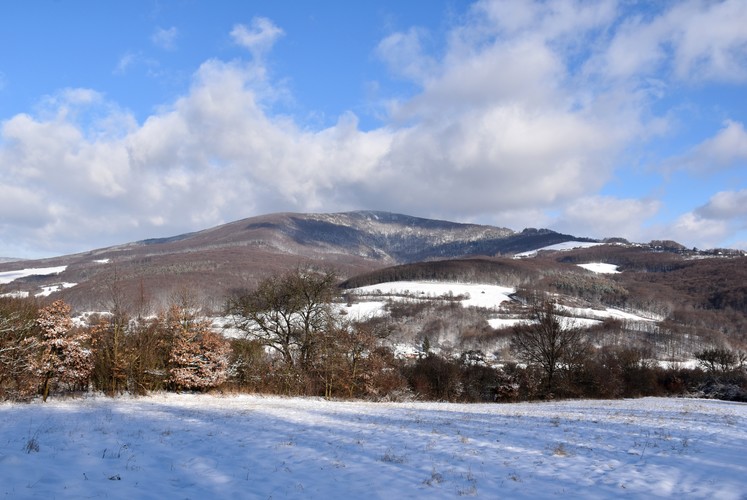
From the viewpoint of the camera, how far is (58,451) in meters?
11.1

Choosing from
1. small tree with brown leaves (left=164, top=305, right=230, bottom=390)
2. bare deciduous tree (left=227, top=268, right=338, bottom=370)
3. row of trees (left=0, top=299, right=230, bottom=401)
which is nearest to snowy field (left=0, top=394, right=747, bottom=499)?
row of trees (left=0, top=299, right=230, bottom=401)

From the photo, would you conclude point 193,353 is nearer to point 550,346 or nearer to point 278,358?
point 278,358

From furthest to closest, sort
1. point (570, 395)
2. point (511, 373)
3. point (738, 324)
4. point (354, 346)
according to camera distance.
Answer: point (738, 324), point (511, 373), point (570, 395), point (354, 346)

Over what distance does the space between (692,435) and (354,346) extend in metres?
25.1

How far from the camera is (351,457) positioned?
459 inches

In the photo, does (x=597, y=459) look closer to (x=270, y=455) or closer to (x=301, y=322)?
(x=270, y=455)

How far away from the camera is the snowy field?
9.09 m

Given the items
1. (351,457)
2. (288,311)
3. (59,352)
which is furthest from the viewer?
(288,311)

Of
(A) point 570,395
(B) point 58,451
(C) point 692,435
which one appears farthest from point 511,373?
(B) point 58,451

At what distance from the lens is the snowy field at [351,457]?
909 centimetres

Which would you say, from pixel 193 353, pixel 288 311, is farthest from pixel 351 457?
pixel 288 311

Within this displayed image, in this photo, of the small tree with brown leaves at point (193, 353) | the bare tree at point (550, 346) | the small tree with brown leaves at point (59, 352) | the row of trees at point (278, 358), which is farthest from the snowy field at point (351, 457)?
the bare tree at point (550, 346)

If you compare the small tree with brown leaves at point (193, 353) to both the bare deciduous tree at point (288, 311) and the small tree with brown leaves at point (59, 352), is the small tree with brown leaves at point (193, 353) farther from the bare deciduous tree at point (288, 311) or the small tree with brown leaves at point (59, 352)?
the bare deciduous tree at point (288, 311)

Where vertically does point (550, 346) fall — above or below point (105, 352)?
below
